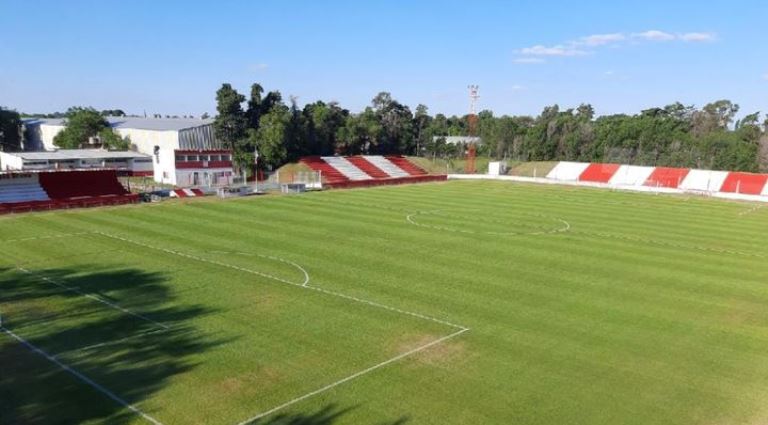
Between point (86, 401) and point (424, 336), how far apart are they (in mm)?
8588

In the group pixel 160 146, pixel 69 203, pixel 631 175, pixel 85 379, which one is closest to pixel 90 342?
pixel 85 379

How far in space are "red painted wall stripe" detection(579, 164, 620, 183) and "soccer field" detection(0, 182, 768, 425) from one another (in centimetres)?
3990

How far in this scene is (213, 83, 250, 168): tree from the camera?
66438mm

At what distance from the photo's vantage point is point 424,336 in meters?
16.1

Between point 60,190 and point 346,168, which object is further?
point 346,168

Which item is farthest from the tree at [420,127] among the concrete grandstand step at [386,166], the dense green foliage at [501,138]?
the concrete grandstand step at [386,166]

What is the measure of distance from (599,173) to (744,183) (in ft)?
54.0

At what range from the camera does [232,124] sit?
221 feet

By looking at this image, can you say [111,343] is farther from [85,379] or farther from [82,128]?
[82,128]

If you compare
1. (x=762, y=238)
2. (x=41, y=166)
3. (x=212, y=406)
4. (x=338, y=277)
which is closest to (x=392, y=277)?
(x=338, y=277)

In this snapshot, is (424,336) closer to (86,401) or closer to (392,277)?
(392,277)

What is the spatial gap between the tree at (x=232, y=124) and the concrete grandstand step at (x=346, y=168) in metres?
10.5

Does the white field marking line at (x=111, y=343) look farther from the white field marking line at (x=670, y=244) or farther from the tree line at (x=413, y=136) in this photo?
the tree line at (x=413, y=136)

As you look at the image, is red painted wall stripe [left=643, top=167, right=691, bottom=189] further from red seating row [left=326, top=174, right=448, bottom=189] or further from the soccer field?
the soccer field
